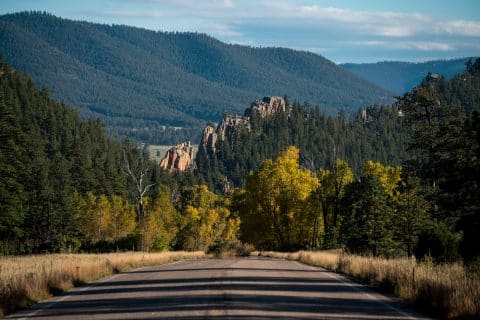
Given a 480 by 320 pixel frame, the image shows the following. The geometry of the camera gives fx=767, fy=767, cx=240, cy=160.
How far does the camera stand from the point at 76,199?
10069 cm

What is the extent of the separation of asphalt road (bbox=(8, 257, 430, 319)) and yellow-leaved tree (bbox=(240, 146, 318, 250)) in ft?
162

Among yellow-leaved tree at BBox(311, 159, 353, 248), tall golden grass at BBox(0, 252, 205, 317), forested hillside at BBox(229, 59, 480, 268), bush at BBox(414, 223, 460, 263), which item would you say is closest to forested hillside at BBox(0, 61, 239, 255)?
forested hillside at BBox(229, 59, 480, 268)

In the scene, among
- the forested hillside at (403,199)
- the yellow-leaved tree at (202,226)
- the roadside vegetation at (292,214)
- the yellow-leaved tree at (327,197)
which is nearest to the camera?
the roadside vegetation at (292,214)

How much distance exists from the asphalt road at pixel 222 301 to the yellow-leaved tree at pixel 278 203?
49.3 m

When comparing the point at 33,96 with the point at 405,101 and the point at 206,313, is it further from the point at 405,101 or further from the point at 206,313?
the point at 206,313

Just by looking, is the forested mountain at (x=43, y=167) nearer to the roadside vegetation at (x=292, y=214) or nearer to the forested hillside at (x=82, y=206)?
the forested hillside at (x=82, y=206)

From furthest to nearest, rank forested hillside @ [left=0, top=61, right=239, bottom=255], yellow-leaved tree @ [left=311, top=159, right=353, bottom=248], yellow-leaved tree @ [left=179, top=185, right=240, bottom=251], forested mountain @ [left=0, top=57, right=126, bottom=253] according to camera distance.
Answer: yellow-leaved tree @ [left=179, top=185, right=240, bottom=251], yellow-leaved tree @ [left=311, top=159, right=353, bottom=248], forested mountain @ [left=0, top=57, right=126, bottom=253], forested hillside @ [left=0, top=61, right=239, bottom=255]

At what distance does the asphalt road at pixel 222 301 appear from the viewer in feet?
48.6

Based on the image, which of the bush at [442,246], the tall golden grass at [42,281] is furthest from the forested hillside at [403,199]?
the tall golden grass at [42,281]

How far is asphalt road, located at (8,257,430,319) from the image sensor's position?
1481cm

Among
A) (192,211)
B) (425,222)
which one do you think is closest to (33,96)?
(192,211)

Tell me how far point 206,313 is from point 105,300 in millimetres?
4146

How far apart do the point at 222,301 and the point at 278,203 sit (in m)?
58.1

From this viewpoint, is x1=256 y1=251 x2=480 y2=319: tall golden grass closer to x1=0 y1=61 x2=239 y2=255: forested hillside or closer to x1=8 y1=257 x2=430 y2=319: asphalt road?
x1=8 y1=257 x2=430 y2=319: asphalt road
